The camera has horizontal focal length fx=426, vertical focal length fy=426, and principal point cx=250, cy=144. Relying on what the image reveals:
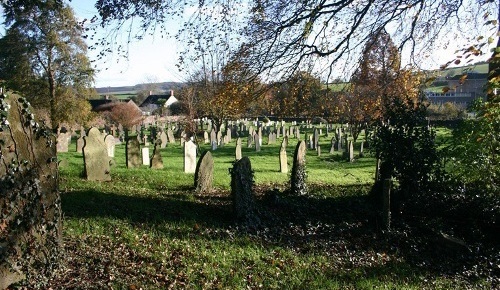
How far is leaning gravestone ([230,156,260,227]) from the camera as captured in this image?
7883 mm

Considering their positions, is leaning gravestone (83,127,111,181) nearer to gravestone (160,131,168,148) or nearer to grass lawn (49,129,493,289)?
grass lawn (49,129,493,289)

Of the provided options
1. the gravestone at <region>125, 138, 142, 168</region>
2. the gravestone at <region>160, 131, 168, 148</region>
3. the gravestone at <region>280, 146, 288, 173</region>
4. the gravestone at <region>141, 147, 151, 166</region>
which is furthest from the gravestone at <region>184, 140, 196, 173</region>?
the gravestone at <region>160, 131, 168, 148</region>

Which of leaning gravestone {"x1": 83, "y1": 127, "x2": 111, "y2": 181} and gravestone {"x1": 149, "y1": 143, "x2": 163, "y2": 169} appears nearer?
leaning gravestone {"x1": 83, "y1": 127, "x2": 111, "y2": 181}

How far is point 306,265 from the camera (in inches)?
252

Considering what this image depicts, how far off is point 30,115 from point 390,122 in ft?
26.4

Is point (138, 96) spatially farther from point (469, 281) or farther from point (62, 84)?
point (469, 281)

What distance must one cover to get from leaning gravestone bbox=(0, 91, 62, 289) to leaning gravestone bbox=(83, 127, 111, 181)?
5.42 m

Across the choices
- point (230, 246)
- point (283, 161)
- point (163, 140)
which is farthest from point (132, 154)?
point (163, 140)

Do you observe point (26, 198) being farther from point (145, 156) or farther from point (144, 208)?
point (145, 156)

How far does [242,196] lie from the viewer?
8.03 metres

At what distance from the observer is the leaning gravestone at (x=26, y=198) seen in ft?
15.4

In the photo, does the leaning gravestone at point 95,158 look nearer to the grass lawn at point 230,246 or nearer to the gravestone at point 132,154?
the grass lawn at point 230,246

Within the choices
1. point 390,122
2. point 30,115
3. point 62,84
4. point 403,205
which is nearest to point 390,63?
point 390,122

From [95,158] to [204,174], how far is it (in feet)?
9.19
